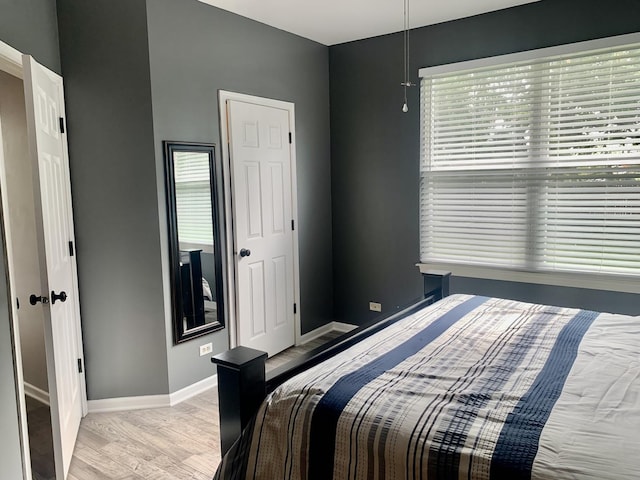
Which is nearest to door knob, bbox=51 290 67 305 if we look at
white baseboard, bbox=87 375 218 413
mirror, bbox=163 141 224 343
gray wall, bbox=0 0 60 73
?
mirror, bbox=163 141 224 343

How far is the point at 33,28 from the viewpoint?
2.54 metres

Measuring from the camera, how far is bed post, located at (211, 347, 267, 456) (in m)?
1.64

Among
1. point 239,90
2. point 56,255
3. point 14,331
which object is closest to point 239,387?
point 14,331

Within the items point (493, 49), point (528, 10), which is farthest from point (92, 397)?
point (528, 10)

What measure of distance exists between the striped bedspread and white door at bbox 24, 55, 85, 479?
122 centimetres

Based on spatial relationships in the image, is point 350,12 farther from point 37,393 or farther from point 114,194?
point 37,393

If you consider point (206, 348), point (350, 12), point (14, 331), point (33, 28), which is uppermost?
point (350, 12)

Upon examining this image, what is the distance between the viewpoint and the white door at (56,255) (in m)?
2.24

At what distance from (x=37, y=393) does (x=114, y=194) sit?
5.23 feet

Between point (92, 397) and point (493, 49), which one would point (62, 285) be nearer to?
point (92, 397)

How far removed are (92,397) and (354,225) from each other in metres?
2.55

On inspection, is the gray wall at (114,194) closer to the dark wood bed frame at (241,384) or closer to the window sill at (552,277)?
the dark wood bed frame at (241,384)

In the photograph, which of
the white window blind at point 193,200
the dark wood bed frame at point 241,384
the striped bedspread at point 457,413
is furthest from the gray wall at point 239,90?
the striped bedspread at point 457,413

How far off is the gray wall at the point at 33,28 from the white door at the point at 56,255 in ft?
0.41
